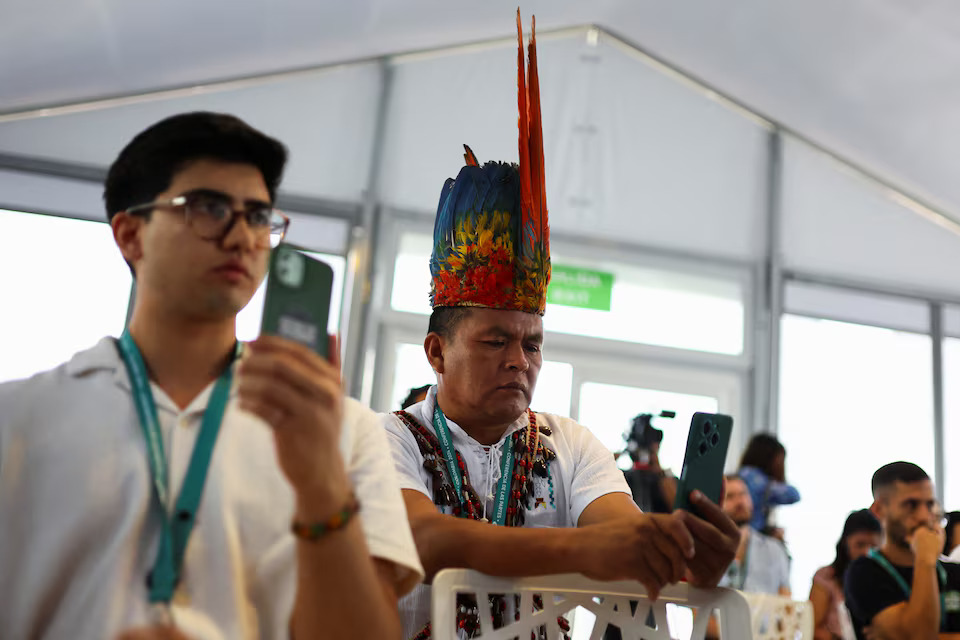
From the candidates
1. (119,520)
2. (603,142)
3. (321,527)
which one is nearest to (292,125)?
(603,142)

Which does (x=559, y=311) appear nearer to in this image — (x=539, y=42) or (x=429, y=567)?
(x=539, y=42)

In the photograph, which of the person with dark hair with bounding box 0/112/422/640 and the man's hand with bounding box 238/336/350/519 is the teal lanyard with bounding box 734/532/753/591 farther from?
the man's hand with bounding box 238/336/350/519

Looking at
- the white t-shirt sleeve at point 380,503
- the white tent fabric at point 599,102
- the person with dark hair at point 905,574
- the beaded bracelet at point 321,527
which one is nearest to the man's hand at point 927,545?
the person with dark hair at point 905,574

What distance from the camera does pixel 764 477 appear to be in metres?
4.39

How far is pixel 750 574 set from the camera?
4.40m

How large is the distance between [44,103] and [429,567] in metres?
5.33

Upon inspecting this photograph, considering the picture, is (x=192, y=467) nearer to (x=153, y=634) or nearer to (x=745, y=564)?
(x=153, y=634)

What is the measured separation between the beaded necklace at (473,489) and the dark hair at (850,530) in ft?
8.73

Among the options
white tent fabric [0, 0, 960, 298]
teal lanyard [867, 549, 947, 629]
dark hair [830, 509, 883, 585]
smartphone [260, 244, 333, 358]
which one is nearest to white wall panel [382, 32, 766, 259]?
white tent fabric [0, 0, 960, 298]

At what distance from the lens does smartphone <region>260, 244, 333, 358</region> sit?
935 mm

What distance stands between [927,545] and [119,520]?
271cm

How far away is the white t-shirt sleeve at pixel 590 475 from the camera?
68.7 inches

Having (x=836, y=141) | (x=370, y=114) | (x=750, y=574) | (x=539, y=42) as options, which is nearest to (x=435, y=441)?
(x=750, y=574)

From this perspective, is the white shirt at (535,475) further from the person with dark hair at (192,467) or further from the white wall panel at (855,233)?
the white wall panel at (855,233)
